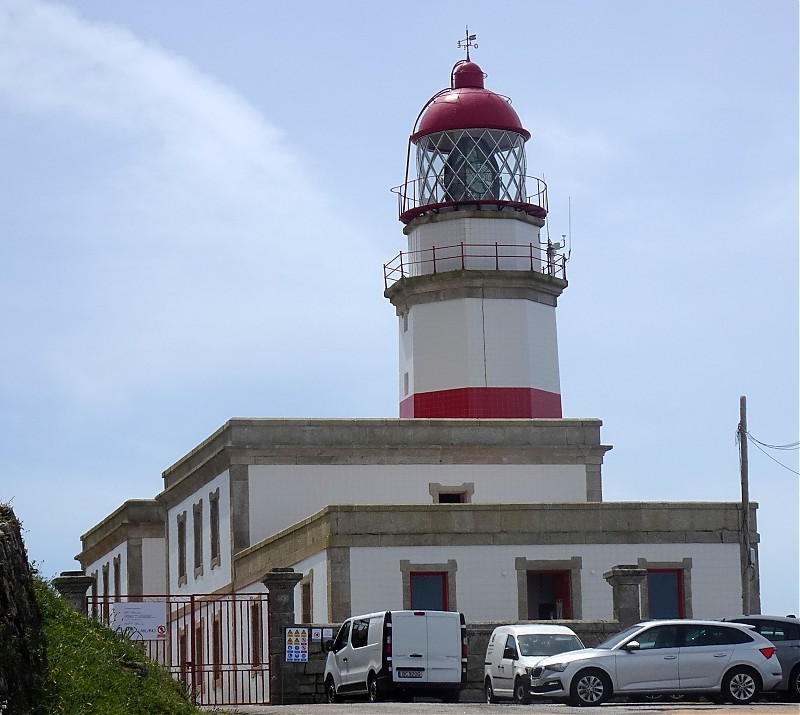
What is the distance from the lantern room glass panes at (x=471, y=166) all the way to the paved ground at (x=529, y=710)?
25.3 meters

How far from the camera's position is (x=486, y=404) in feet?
154

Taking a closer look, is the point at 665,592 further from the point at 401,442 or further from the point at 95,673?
the point at 95,673

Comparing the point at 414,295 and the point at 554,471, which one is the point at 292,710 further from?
the point at 414,295

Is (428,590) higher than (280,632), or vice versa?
(428,590)

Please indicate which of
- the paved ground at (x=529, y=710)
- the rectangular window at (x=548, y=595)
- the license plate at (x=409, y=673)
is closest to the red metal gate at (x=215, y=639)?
the paved ground at (x=529, y=710)

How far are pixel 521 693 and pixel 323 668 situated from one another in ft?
15.5

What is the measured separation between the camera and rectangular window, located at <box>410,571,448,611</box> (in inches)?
1410

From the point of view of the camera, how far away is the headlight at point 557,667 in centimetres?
2653

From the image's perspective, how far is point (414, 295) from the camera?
48.2m

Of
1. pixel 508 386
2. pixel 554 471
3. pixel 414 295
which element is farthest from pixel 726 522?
pixel 414 295

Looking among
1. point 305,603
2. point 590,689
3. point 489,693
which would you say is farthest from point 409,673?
point 305,603

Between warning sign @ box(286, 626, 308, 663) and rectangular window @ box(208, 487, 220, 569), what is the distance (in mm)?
13219

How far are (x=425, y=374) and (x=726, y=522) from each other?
41.6 feet

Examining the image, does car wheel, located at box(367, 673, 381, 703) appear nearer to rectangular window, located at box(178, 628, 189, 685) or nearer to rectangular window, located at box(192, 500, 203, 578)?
rectangular window, located at box(178, 628, 189, 685)
